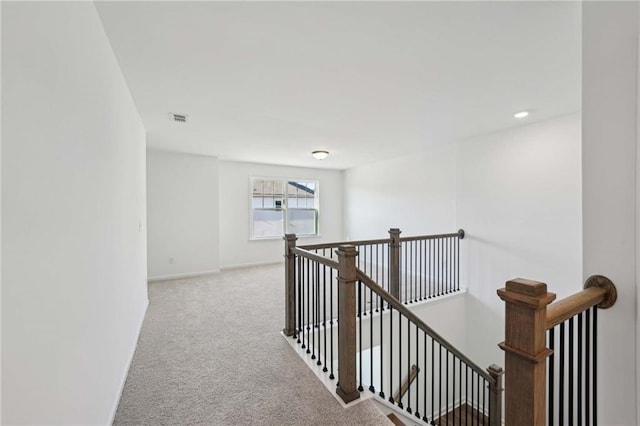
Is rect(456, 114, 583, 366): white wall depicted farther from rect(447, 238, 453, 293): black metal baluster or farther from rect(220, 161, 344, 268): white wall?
rect(220, 161, 344, 268): white wall

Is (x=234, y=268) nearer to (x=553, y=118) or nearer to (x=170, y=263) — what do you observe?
(x=170, y=263)

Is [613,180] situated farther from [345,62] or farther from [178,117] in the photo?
[178,117]

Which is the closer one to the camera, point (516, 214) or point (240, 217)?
point (516, 214)

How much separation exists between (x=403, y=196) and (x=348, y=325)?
4.26m

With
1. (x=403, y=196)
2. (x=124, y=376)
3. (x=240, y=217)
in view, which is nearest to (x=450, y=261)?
(x=403, y=196)

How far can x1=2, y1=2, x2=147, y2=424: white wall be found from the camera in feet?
2.64

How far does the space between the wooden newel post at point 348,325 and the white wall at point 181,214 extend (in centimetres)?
426

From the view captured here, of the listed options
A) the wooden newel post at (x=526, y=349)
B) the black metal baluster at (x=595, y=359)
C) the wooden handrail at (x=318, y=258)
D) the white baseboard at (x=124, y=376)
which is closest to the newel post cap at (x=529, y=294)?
the wooden newel post at (x=526, y=349)

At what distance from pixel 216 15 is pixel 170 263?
15.3 ft

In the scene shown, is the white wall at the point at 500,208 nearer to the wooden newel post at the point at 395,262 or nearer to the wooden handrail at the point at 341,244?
the wooden newel post at the point at 395,262

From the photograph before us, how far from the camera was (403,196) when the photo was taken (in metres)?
5.73

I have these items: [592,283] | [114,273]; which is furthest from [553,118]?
[114,273]

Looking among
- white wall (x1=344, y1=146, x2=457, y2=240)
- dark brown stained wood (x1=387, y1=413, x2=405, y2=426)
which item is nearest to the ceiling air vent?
dark brown stained wood (x1=387, y1=413, x2=405, y2=426)

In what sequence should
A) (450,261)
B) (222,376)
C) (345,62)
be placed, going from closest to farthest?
1. (345,62)
2. (222,376)
3. (450,261)
